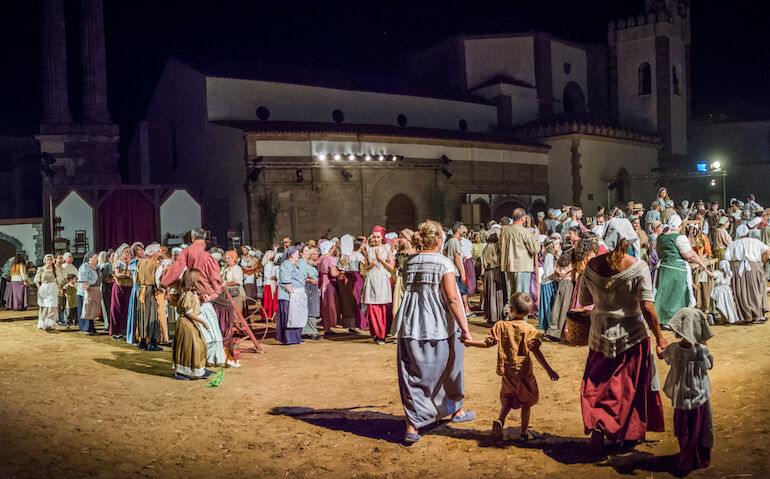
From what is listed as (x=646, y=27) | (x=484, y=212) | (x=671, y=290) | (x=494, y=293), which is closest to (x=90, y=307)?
(x=494, y=293)

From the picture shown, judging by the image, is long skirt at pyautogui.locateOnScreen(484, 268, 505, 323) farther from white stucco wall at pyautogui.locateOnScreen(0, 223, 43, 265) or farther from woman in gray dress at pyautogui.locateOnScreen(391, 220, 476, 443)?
white stucco wall at pyautogui.locateOnScreen(0, 223, 43, 265)

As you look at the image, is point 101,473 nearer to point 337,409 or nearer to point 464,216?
point 337,409

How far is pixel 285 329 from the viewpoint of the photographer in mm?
10141

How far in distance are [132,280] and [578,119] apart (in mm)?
25291

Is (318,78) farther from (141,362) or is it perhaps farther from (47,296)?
(141,362)

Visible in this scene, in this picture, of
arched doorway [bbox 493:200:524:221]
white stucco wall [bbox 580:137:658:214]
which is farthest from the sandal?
white stucco wall [bbox 580:137:658:214]

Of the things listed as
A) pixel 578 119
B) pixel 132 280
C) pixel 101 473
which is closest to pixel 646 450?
pixel 101 473

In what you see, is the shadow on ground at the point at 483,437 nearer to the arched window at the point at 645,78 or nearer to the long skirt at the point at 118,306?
the long skirt at the point at 118,306

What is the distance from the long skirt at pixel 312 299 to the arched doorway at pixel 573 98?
2847 centimetres

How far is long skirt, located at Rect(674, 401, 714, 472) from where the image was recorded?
438 centimetres

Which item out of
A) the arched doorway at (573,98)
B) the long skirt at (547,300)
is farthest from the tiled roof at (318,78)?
the long skirt at (547,300)

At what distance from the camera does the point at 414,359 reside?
17.3 feet

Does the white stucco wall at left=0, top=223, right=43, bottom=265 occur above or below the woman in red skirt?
above

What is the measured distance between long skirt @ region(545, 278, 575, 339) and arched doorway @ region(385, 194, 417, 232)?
53.9 feet
